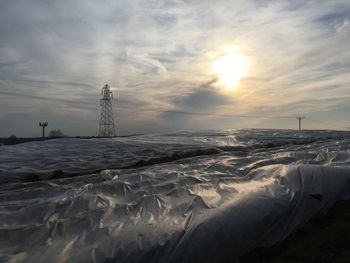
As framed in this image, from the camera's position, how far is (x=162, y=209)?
495 centimetres

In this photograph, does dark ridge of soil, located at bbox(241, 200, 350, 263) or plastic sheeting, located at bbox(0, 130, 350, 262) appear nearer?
plastic sheeting, located at bbox(0, 130, 350, 262)

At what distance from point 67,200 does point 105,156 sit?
525 centimetres

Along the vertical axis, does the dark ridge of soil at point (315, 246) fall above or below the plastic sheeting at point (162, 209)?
below

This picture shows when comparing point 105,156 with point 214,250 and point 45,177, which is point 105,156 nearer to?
point 45,177

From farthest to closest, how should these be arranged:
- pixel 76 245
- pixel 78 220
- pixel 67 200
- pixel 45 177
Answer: pixel 45 177
pixel 67 200
pixel 78 220
pixel 76 245

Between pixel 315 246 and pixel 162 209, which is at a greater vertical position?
pixel 162 209

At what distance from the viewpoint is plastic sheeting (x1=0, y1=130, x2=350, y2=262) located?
3.84 m

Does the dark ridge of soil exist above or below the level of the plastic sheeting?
below

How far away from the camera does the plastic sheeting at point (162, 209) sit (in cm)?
384

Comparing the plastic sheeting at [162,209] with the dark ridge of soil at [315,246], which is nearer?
the plastic sheeting at [162,209]

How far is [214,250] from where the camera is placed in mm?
4016

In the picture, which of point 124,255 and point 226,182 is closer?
point 124,255

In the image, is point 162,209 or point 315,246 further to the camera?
point 162,209

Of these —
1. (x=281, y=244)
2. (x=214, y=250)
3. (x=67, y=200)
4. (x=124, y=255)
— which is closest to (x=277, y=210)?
(x=281, y=244)
